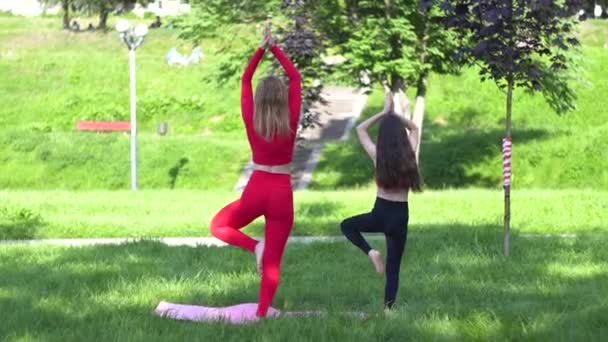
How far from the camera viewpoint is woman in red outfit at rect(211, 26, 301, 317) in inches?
270

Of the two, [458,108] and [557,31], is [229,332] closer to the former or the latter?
[557,31]

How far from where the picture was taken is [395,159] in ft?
23.0

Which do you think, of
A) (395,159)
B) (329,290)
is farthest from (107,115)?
(395,159)

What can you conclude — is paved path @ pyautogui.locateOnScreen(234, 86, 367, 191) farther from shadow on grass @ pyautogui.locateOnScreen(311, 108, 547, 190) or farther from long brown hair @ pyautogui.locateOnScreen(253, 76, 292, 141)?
long brown hair @ pyautogui.locateOnScreen(253, 76, 292, 141)

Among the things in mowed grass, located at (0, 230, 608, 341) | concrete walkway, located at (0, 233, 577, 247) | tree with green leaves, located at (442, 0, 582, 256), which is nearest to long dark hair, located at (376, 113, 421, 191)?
mowed grass, located at (0, 230, 608, 341)

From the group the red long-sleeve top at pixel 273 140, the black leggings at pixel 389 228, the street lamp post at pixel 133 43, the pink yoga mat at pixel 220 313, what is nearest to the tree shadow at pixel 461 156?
the street lamp post at pixel 133 43

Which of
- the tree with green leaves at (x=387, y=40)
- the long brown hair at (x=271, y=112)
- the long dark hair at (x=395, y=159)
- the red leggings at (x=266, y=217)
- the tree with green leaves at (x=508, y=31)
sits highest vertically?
the tree with green leaves at (x=387, y=40)

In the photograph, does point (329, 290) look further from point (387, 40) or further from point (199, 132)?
point (199, 132)

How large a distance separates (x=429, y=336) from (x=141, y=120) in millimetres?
32338

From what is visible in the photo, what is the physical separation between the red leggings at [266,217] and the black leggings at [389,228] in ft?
2.01

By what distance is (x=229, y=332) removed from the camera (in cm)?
656

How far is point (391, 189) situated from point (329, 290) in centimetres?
186

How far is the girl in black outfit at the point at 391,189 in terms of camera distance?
7031 mm

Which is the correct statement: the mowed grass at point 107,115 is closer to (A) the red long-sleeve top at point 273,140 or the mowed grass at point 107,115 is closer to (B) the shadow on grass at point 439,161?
(B) the shadow on grass at point 439,161
